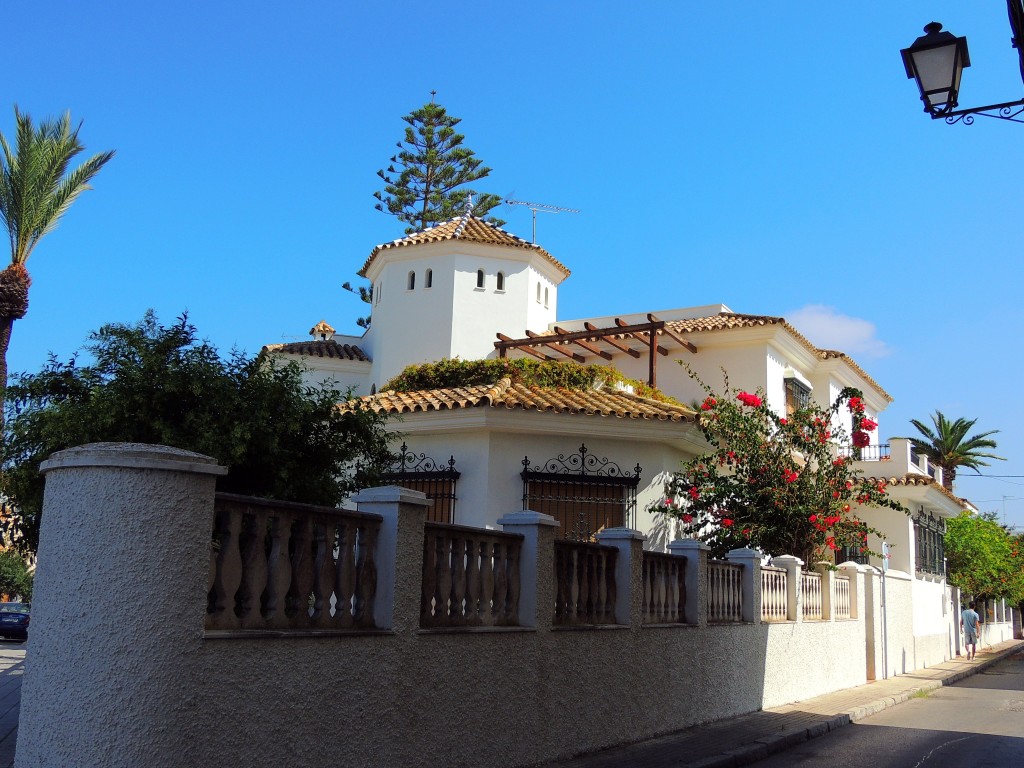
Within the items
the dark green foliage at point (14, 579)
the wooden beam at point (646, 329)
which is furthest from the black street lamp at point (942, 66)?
the dark green foliage at point (14, 579)

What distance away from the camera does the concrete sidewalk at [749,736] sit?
8.85m

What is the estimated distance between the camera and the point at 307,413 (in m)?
10.5

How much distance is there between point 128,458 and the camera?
5086 mm

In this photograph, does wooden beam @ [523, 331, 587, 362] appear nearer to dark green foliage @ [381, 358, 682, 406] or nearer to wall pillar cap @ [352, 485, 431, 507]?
dark green foliage @ [381, 358, 682, 406]

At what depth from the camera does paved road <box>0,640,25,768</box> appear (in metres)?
8.34

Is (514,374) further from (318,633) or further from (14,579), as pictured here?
(14,579)

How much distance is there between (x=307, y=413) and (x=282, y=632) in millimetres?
5043

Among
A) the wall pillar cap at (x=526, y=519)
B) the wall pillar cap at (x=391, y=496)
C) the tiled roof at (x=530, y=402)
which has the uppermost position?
the tiled roof at (x=530, y=402)

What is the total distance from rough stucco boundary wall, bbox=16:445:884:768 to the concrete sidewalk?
1.41 metres

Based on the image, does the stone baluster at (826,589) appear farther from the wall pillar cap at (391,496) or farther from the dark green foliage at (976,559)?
the dark green foliage at (976,559)

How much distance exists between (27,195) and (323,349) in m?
8.37

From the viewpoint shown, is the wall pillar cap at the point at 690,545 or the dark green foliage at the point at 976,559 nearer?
the wall pillar cap at the point at 690,545

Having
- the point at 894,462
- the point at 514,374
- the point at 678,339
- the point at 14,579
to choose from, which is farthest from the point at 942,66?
the point at 14,579

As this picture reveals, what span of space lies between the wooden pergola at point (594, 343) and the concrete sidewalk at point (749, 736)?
938cm
